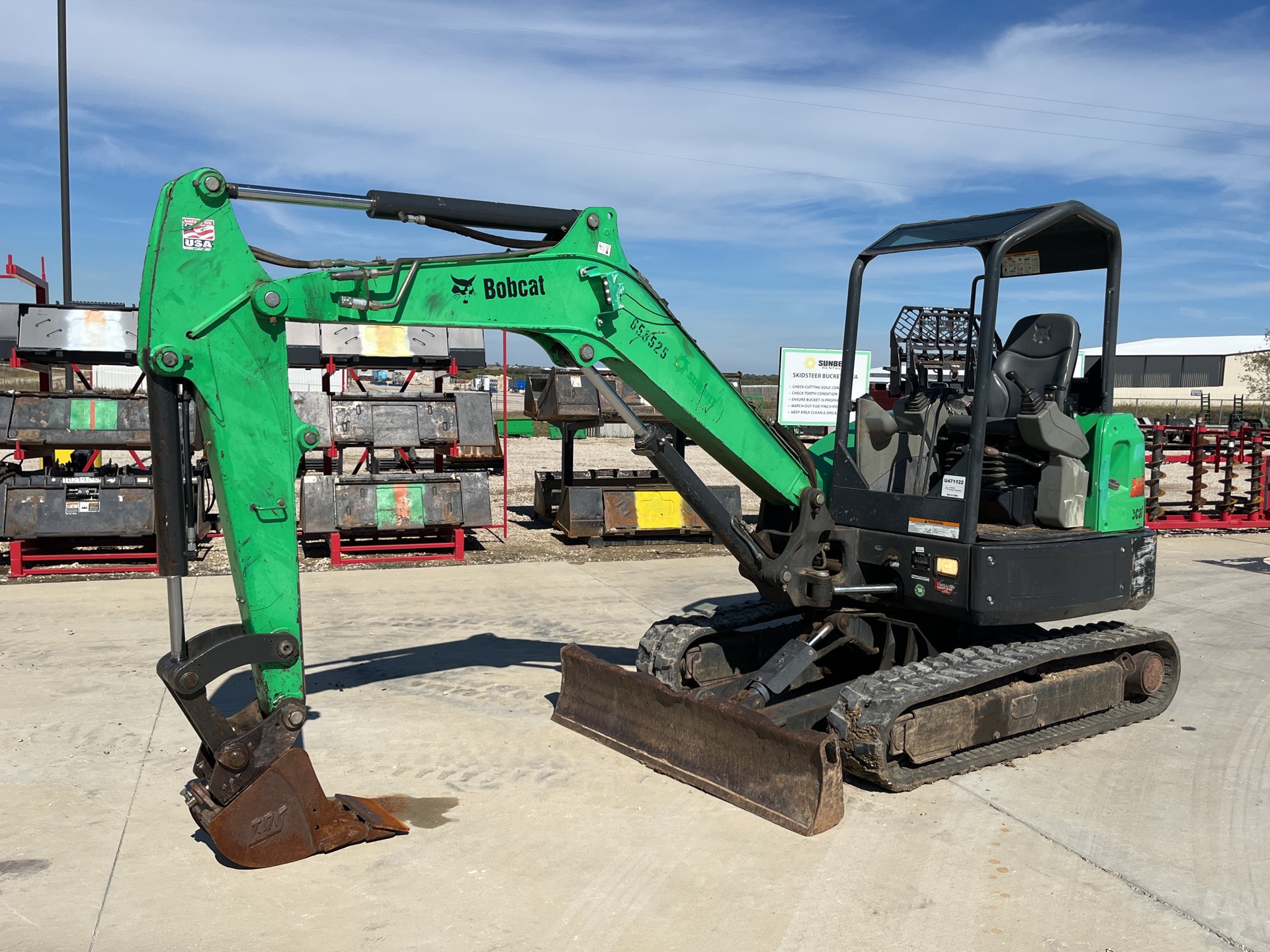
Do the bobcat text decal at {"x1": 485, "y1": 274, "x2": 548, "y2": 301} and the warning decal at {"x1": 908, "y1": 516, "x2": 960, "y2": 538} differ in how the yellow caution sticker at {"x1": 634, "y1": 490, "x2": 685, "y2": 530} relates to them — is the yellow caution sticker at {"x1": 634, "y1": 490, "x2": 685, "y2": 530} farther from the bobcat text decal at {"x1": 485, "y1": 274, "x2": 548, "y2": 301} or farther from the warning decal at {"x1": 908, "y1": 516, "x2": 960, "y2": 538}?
the bobcat text decal at {"x1": 485, "y1": 274, "x2": 548, "y2": 301}

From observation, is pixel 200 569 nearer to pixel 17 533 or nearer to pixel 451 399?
pixel 17 533

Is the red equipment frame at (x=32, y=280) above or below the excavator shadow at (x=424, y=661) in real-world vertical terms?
above

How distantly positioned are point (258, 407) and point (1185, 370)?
8073 cm

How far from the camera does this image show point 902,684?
18.6 feet

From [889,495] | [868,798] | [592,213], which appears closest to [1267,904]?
[868,798]

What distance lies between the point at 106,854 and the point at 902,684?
3.89 metres

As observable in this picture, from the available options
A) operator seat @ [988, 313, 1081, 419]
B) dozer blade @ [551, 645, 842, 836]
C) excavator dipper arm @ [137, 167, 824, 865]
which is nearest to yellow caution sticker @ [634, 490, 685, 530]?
dozer blade @ [551, 645, 842, 836]

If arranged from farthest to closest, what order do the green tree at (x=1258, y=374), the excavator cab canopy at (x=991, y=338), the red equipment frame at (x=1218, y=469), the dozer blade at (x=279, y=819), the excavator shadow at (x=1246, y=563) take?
1. the green tree at (x=1258, y=374)
2. the red equipment frame at (x=1218, y=469)
3. the excavator shadow at (x=1246, y=563)
4. the excavator cab canopy at (x=991, y=338)
5. the dozer blade at (x=279, y=819)

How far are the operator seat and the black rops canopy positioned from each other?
1.54ft

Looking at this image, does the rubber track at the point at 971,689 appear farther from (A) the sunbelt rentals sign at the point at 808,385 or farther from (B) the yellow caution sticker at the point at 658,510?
(A) the sunbelt rentals sign at the point at 808,385

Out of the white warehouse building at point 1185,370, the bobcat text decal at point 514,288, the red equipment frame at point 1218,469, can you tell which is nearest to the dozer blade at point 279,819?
the bobcat text decal at point 514,288

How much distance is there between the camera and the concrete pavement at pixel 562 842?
4.16 m

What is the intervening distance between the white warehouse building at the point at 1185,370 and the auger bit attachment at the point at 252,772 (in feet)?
215

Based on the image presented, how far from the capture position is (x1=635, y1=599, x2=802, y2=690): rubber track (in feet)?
21.8
